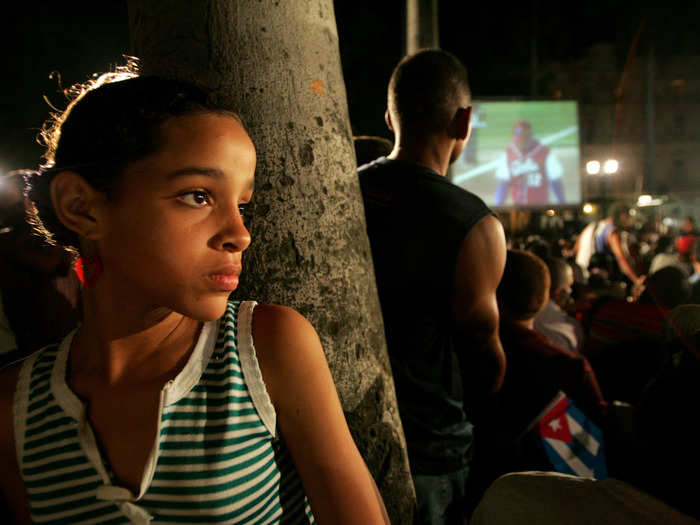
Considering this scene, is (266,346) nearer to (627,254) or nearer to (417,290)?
(417,290)

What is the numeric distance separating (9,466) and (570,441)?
6.74 ft

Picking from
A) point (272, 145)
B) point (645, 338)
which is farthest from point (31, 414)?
point (645, 338)

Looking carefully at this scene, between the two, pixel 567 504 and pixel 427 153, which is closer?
pixel 567 504

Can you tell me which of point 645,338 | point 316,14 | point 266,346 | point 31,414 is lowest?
point 645,338

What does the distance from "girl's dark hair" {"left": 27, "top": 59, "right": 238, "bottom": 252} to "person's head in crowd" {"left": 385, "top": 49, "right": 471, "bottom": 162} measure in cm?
130

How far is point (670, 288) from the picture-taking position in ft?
12.5

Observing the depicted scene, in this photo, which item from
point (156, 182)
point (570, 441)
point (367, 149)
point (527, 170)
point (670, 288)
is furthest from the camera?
point (527, 170)

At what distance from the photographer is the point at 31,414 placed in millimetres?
945

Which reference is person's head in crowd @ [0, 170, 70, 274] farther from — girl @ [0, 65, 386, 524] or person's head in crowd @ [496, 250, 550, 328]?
person's head in crowd @ [496, 250, 550, 328]

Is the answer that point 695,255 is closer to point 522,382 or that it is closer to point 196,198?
→ point 522,382

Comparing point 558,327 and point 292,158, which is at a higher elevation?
point 292,158

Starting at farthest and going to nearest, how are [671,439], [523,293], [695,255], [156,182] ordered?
[695,255] → [523,293] → [671,439] → [156,182]

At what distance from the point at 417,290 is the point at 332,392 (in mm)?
869

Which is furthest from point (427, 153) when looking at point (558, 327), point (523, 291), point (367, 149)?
point (558, 327)
